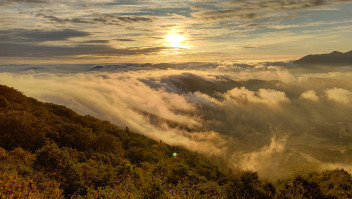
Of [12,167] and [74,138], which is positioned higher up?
[12,167]

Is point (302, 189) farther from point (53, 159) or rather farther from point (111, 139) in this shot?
point (111, 139)

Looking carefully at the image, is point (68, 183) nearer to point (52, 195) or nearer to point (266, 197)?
point (52, 195)

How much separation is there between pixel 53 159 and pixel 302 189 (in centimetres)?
5467

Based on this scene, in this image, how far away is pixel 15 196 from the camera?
93.6ft

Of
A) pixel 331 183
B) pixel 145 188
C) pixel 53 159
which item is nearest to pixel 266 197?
pixel 145 188

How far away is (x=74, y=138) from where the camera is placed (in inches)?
3462

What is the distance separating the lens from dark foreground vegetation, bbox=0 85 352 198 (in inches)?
1520

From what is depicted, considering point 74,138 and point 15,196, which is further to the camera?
point 74,138

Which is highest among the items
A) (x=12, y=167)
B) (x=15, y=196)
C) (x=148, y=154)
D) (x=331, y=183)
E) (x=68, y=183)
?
(x=15, y=196)

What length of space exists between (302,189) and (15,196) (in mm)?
57565

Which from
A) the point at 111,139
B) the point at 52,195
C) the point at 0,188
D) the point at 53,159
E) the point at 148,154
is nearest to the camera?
the point at 0,188

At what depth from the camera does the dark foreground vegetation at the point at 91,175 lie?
3860cm

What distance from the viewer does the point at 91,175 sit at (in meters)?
51.1

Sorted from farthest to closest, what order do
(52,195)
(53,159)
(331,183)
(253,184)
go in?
(331,183) < (253,184) < (53,159) < (52,195)
